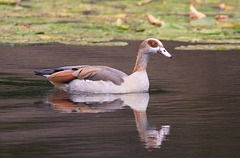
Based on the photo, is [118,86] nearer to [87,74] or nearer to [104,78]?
[104,78]

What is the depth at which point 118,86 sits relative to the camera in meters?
10.2

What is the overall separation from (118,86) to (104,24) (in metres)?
9.89

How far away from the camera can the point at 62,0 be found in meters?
29.2

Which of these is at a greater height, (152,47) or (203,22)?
(152,47)

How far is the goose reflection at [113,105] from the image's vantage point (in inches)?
279

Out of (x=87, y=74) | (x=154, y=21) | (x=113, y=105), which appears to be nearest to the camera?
(x=113, y=105)

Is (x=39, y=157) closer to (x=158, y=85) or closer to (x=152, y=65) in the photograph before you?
(x=158, y=85)

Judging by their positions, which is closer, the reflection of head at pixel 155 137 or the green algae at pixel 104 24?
the reflection of head at pixel 155 137

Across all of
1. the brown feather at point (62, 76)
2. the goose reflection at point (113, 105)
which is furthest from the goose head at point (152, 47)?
the brown feather at point (62, 76)

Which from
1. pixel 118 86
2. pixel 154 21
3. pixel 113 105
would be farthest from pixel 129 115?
pixel 154 21

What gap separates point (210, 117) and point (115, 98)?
212 centimetres

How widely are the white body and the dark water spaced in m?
0.22

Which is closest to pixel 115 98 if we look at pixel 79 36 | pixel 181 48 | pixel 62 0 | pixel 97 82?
pixel 97 82

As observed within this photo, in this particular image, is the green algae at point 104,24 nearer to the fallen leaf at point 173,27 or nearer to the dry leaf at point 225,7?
the fallen leaf at point 173,27
